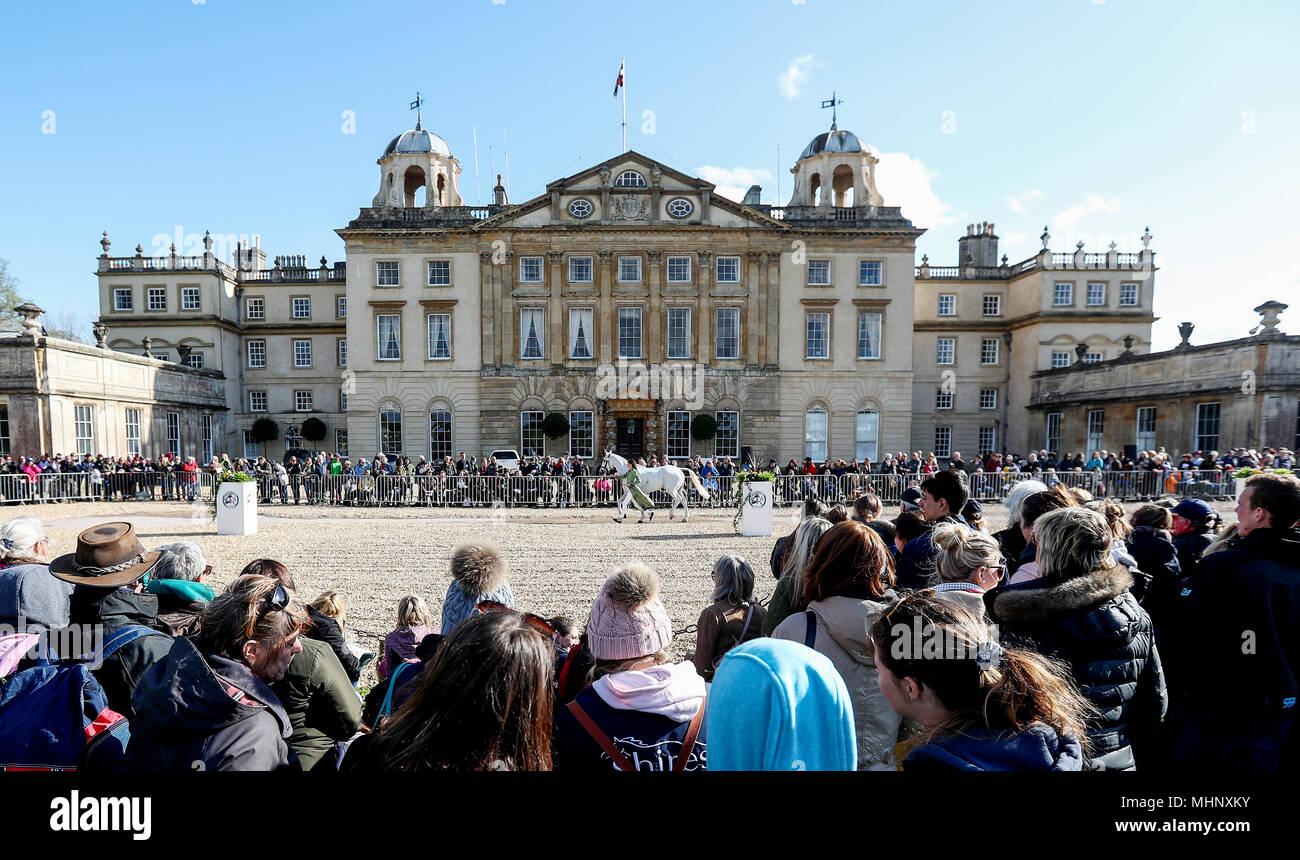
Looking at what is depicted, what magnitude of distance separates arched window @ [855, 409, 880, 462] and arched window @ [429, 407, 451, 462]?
1909cm

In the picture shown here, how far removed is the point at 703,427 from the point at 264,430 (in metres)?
23.5

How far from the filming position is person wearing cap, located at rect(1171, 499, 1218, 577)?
4301mm

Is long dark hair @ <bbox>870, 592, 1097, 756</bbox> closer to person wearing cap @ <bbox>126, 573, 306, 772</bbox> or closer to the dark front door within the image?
person wearing cap @ <bbox>126, 573, 306, 772</bbox>

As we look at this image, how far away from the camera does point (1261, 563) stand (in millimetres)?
2697

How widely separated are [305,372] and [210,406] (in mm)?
4851

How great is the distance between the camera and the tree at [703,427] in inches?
1134

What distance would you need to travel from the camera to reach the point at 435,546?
12.6 meters

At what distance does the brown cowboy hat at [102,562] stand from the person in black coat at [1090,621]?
4074 mm

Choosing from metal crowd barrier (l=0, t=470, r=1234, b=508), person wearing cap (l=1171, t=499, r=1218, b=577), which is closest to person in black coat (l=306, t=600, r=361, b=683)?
person wearing cap (l=1171, t=499, r=1218, b=577)

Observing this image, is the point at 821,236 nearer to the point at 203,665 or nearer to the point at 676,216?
the point at 676,216

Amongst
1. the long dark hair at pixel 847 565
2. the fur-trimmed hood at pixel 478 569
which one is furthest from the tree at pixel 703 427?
the long dark hair at pixel 847 565

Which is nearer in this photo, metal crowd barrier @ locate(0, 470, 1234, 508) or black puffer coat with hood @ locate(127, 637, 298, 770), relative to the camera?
black puffer coat with hood @ locate(127, 637, 298, 770)

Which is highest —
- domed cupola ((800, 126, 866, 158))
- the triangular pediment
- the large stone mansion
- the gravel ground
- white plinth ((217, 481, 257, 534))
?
domed cupola ((800, 126, 866, 158))

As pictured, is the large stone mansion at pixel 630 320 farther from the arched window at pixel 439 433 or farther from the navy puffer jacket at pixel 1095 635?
the navy puffer jacket at pixel 1095 635
